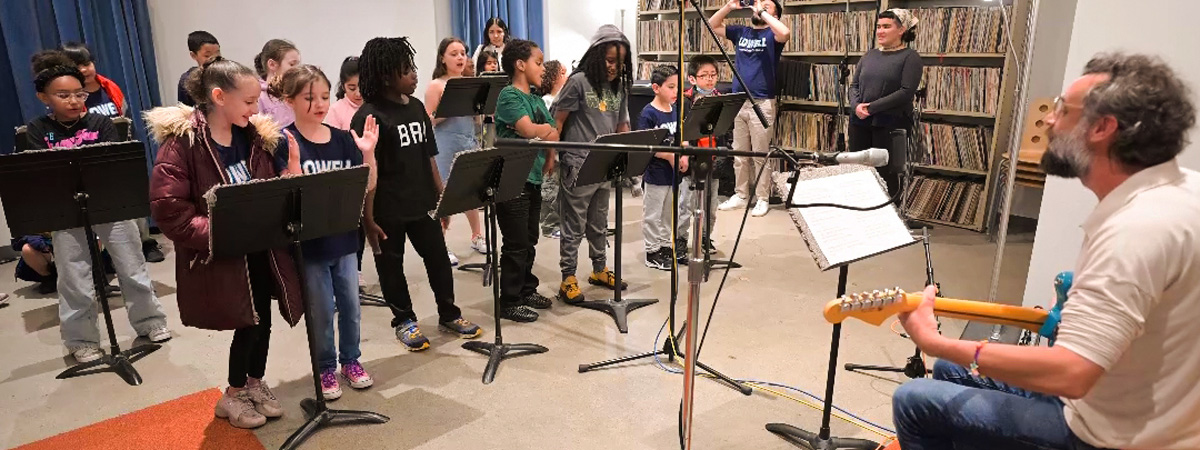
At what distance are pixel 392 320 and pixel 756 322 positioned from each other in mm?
1693

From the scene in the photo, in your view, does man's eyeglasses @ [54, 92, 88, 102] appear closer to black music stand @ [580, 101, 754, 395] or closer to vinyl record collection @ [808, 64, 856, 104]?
black music stand @ [580, 101, 754, 395]

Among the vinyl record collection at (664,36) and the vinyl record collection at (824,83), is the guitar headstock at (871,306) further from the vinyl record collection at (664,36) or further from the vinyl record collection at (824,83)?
the vinyl record collection at (664,36)

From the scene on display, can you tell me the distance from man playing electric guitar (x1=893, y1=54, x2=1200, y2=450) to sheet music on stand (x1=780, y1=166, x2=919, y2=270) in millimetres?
494

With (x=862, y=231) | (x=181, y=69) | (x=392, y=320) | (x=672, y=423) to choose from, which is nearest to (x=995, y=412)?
(x=862, y=231)

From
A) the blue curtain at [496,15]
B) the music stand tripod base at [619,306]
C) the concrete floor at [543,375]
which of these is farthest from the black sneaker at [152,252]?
the blue curtain at [496,15]

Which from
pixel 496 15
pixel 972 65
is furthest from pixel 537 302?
pixel 496 15

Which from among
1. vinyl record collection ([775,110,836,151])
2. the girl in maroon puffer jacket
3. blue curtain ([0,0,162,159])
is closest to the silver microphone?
the girl in maroon puffer jacket

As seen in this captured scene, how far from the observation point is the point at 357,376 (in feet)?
9.18

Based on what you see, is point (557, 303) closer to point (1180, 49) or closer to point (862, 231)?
point (862, 231)

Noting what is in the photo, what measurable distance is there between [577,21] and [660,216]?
385 cm

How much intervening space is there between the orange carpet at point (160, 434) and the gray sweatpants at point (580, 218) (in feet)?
5.59

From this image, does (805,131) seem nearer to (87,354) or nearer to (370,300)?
(370,300)

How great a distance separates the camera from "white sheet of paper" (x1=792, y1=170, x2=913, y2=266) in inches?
79.3

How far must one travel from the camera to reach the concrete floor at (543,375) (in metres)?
2.50
